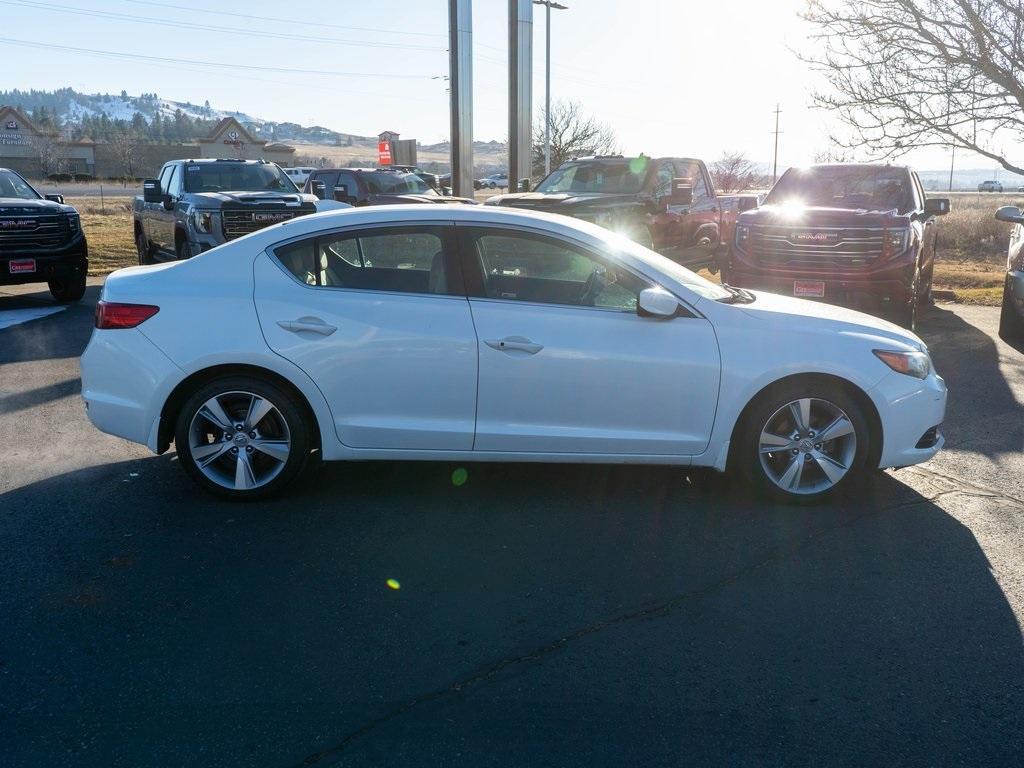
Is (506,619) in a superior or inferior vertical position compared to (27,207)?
inferior

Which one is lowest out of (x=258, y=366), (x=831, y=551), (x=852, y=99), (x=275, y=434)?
(x=831, y=551)

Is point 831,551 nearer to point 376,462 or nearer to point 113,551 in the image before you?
point 376,462

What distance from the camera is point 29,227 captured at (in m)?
12.5

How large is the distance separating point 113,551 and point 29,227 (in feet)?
31.0

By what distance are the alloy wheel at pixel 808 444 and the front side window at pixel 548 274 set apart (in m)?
1.08

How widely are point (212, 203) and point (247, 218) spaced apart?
21.2 inches

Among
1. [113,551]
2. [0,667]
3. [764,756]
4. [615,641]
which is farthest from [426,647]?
[113,551]

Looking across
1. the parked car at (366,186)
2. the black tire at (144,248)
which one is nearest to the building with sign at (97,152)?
the parked car at (366,186)

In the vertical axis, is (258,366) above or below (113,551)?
above

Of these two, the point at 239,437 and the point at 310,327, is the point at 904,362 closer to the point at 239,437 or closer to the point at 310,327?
the point at 310,327

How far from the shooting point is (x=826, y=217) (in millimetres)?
10938

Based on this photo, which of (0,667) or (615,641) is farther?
(615,641)

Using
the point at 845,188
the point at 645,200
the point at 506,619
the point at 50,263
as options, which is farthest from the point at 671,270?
the point at 50,263

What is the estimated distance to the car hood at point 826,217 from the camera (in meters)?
10.7
